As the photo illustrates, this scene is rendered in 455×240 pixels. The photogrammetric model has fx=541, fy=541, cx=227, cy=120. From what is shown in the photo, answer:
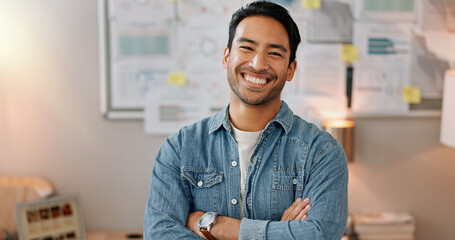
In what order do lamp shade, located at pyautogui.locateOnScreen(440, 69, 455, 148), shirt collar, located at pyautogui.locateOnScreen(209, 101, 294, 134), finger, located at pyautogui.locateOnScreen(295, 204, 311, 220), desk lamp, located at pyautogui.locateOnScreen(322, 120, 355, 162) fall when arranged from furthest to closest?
desk lamp, located at pyautogui.locateOnScreen(322, 120, 355, 162)
lamp shade, located at pyautogui.locateOnScreen(440, 69, 455, 148)
shirt collar, located at pyautogui.locateOnScreen(209, 101, 294, 134)
finger, located at pyautogui.locateOnScreen(295, 204, 311, 220)

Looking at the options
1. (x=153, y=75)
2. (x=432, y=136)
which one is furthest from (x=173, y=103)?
(x=432, y=136)

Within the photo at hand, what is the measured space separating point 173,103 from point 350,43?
92 centimetres

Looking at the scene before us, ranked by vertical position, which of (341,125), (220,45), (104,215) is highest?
(220,45)

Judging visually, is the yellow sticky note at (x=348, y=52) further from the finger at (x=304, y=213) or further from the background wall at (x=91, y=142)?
the finger at (x=304, y=213)

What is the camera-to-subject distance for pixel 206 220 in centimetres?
157

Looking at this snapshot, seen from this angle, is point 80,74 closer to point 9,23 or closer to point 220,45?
point 9,23

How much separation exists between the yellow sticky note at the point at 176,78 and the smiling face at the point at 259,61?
43.1 inches

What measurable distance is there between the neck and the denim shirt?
0.08ft

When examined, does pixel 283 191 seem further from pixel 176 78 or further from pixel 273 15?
pixel 176 78

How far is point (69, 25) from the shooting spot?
2613 millimetres

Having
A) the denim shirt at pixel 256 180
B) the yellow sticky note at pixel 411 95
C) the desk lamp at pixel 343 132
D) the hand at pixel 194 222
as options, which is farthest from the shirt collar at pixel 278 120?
the yellow sticky note at pixel 411 95

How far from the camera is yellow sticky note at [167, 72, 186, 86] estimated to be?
2648 mm

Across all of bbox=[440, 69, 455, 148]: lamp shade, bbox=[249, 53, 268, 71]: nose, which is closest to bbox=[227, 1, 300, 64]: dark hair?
bbox=[249, 53, 268, 71]: nose

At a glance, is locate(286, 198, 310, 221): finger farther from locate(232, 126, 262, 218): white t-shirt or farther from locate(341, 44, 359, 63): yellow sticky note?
locate(341, 44, 359, 63): yellow sticky note
